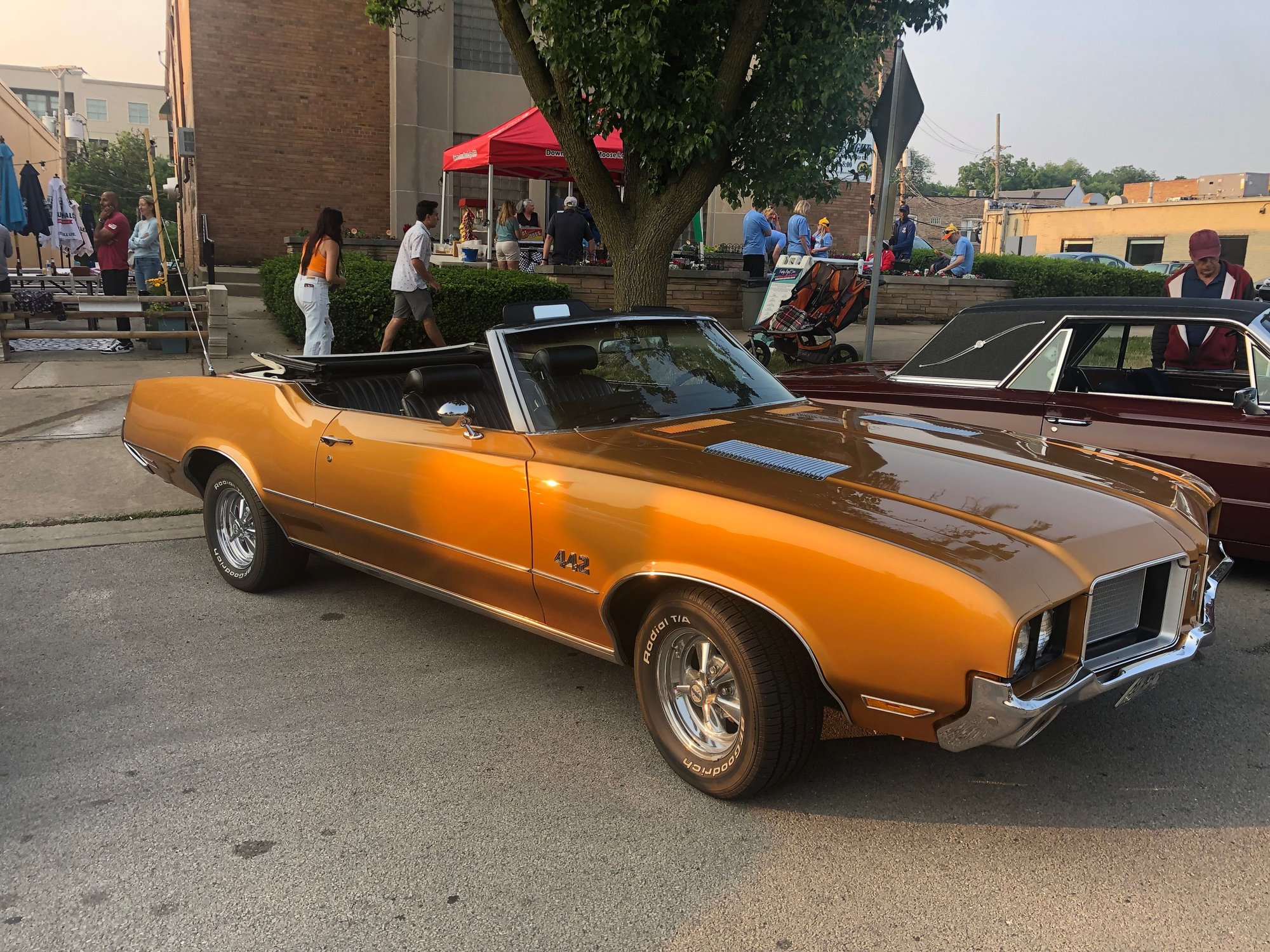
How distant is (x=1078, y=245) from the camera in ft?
167

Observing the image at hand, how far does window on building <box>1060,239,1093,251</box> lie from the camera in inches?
1988

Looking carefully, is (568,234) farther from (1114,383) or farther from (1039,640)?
(1039,640)

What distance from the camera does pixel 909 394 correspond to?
20.0 ft

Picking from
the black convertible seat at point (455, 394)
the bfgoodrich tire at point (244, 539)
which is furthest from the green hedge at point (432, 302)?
the black convertible seat at point (455, 394)

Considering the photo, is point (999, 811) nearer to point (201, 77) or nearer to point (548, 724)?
point (548, 724)

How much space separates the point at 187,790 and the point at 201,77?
19.7 m

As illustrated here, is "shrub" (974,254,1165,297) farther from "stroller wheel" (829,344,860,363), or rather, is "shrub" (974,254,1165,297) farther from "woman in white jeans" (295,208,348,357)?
"woman in white jeans" (295,208,348,357)

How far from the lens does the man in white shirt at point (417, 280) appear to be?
1004 cm

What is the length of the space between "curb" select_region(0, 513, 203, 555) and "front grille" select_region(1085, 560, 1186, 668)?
206 inches

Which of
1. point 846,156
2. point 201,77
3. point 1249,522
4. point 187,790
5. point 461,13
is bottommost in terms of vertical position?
point 187,790

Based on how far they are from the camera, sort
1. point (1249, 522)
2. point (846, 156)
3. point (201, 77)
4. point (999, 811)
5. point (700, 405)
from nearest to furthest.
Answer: point (999, 811), point (700, 405), point (1249, 522), point (846, 156), point (201, 77)

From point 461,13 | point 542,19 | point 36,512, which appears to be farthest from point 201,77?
point 36,512

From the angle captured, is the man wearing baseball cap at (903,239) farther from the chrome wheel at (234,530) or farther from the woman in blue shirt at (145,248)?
the chrome wheel at (234,530)

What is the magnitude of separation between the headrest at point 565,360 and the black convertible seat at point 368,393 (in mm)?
1271
